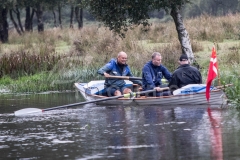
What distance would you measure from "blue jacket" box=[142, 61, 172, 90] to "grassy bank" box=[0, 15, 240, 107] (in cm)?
204

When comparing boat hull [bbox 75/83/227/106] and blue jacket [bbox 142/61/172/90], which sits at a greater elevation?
blue jacket [bbox 142/61/172/90]

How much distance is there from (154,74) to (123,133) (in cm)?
544

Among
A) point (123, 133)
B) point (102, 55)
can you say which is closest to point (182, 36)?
point (102, 55)

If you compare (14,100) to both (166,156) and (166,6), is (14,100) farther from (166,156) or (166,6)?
(166,156)

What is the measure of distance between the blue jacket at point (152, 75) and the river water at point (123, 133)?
656 millimetres

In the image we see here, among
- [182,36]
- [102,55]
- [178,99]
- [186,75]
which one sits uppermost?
[182,36]

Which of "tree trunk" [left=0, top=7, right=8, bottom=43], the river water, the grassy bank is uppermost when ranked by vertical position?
"tree trunk" [left=0, top=7, right=8, bottom=43]

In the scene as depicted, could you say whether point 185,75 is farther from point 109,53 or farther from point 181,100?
point 109,53

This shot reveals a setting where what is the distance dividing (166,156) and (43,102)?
34.0 ft

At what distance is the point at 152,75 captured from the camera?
60.2 ft

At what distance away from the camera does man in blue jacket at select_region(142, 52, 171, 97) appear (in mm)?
18109

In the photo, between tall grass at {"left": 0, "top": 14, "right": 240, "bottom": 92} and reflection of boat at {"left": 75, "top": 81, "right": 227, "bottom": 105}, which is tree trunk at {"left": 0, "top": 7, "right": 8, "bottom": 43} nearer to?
tall grass at {"left": 0, "top": 14, "right": 240, "bottom": 92}

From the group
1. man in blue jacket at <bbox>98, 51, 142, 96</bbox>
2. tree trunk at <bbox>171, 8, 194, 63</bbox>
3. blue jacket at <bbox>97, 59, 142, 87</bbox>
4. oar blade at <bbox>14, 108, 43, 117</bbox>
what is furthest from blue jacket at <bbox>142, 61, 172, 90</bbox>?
tree trunk at <bbox>171, 8, 194, 63</bbox>

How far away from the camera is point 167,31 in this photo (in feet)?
105
